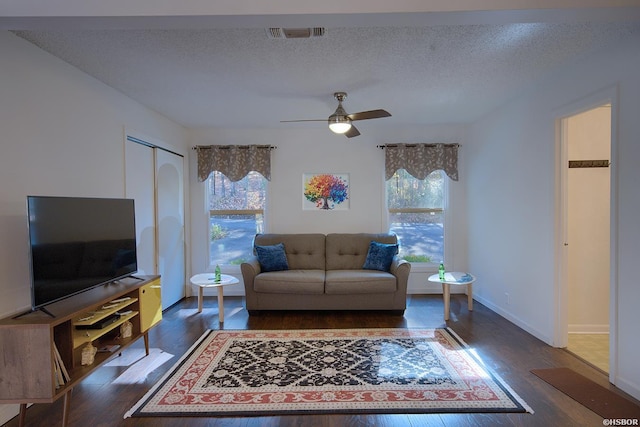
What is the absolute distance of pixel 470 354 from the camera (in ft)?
9.37

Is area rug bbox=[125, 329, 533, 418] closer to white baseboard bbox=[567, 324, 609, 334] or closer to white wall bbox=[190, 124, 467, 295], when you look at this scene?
white baseboard bbox=[567, 324, 609, 334]

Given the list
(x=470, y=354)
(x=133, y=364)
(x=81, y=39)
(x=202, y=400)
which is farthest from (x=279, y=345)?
(x=81, y=39)

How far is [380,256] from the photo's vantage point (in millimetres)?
4250

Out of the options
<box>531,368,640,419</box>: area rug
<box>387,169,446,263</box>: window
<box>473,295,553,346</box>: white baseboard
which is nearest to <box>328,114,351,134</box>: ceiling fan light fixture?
<box>387,169,446,263</box>: window

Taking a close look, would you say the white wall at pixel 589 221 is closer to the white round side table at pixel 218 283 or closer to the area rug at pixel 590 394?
the area rug at pixel 590 394

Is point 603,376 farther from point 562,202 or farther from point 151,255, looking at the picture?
point 151,255

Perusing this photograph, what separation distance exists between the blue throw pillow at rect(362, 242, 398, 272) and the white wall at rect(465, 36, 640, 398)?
4.16 feet

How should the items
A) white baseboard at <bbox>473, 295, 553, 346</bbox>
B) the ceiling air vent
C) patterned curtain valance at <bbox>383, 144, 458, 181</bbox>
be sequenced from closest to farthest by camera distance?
1. the ceiling air vent
2. white baseboard at <bbox>473, 295, 553, 346</bbox>
3. patterned curtain valance at <bbox>383, 144, 458, 181</bbox>

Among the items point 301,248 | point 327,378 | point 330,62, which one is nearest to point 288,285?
point 301,248

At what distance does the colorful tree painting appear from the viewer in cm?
489

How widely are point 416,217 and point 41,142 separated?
→ 4398 millimetres

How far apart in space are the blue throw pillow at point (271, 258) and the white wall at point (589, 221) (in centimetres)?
326

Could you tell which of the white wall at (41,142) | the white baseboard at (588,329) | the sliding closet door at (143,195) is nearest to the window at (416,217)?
the white baseboard at (588,329)

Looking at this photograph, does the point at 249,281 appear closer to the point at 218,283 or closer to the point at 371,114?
the point at 218,283
